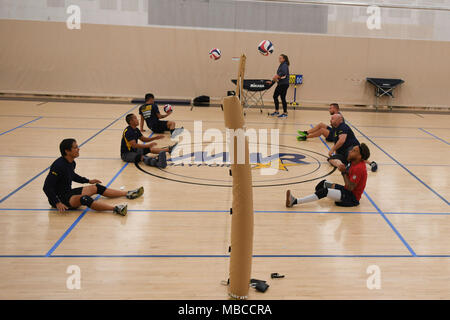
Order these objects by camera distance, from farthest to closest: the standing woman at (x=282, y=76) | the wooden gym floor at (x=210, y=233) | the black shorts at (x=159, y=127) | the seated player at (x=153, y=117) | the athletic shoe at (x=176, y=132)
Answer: the standing woman at (x=282, y=76) → the black shorts at (x=159, y=127) → the athletic shoe at (x=176, y=132) → the seated player at (x=153, y=117) → the wooden gym floor at (x=210, y=233)

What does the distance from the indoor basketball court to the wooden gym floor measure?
0.03 metres

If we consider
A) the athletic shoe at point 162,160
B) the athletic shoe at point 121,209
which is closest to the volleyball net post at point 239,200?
the athletic shoe at point 121,209

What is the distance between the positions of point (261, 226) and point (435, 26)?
17.1 meters

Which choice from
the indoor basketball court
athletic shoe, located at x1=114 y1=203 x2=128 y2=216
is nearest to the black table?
the indoor basketball court

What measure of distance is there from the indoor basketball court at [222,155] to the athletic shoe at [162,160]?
0.36 m

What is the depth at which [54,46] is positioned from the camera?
1964cm

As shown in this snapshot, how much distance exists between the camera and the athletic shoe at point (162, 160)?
9797mm

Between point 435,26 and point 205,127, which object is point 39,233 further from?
point 435,26

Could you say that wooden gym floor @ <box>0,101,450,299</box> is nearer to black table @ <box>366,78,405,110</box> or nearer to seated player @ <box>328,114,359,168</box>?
seated player @ <box>328,114,359,168</box>

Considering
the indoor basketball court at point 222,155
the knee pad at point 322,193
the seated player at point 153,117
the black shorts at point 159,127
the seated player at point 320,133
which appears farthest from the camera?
the black shorts at point 159,127

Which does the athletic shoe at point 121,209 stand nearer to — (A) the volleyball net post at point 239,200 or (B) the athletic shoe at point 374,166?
(A) the volleyball net post at point 239,200

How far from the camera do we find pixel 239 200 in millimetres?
4441

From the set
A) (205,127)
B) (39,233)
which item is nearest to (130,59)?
(205,127)

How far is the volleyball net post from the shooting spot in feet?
14.1
